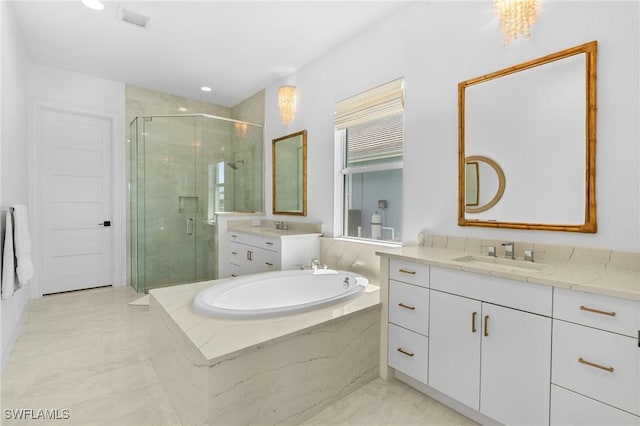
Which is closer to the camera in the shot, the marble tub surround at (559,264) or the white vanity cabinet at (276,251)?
the marble tub surround at (559,264)

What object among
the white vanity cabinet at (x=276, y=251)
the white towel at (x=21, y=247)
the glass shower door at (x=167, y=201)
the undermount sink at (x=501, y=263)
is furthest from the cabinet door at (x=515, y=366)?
the glass shower door at (x=167, y=201)

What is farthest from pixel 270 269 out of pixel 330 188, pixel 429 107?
pixel 429 107

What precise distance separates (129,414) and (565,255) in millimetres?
2415

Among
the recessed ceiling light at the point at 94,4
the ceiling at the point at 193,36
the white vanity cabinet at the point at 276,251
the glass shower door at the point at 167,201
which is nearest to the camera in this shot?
the recessed ceiling light at the point at 94,4

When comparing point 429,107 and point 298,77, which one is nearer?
point 429,107

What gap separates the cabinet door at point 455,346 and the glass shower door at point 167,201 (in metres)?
3.15

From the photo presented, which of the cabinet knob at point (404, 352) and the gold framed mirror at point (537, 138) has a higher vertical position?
the gold framed mirror at point (537, 138)

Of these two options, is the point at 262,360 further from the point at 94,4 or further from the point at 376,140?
the point at 94,4

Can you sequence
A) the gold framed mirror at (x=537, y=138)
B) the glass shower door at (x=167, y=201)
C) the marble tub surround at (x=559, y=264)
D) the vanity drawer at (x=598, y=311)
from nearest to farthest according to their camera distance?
the vanity drawer at (x=598, y=311) → the marble tub surround at (x=559, y=264) → the gold framed mirror at (x=537, y=138) → the glass shower door at (x=167, y=201)

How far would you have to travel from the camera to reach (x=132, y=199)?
12.6 ft

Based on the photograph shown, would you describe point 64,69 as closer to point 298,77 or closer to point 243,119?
point 243,119

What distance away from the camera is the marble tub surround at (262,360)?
132 centimetres

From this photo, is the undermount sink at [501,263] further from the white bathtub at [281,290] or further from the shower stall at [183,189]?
the shower stall at [183,189]

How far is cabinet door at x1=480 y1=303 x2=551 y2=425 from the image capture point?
1.30m
